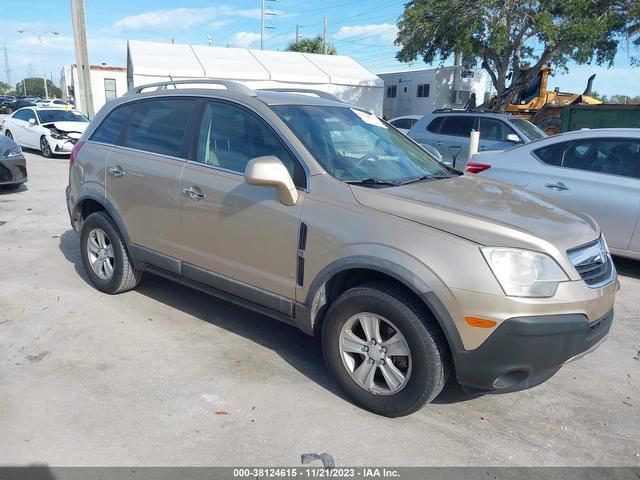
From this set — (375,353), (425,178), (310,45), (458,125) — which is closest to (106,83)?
(310,45)

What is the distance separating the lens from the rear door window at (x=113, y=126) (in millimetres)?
4699

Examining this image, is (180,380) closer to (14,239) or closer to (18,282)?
(18,282)

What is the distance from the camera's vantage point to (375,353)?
3.05 m

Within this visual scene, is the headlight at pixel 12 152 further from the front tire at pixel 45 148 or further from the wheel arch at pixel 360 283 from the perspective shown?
the wheel arch at pixel 360 283

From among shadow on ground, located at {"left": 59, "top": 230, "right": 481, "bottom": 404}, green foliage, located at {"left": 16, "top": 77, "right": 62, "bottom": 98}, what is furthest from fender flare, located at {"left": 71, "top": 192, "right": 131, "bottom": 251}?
green foliage, located at {"left": 16, "top": 77, "right": 62, "bottom": 98}

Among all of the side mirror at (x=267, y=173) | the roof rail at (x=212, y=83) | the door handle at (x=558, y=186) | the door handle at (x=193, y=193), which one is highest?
the roof rail at (x=212, y=83)

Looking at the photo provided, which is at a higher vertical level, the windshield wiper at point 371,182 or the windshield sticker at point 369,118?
the windshield sticker at point 369,118

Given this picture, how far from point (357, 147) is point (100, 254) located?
2.66 metres

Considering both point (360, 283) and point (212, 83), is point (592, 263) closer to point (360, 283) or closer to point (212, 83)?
point (360, 283)

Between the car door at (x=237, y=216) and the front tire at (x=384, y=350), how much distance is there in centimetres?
45

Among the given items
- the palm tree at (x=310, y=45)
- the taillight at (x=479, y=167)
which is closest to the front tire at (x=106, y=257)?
the taillight at (x=479, y=167)

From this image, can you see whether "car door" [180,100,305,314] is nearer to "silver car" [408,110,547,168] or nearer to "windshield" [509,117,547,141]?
"silver car" [408,110,547,168]

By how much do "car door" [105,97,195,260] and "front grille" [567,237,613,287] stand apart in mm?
2711

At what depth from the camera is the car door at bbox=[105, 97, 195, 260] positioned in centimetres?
408
